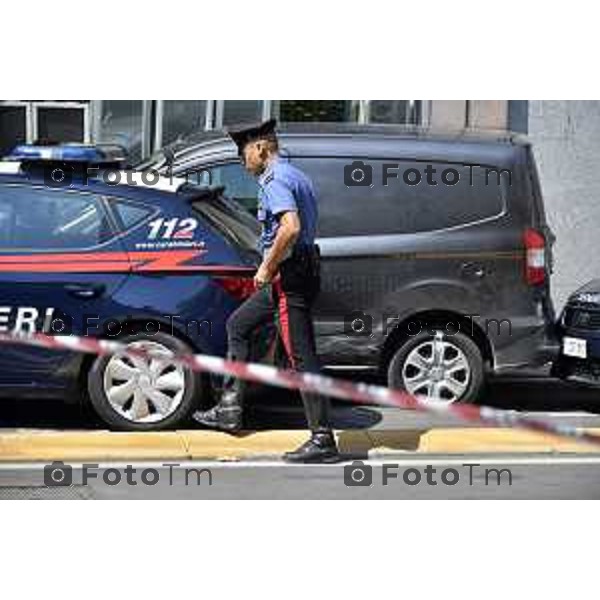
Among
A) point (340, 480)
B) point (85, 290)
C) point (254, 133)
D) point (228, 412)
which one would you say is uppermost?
point (254, 133)

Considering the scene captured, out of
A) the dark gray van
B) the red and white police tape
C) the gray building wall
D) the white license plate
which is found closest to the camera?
the red and white police tape

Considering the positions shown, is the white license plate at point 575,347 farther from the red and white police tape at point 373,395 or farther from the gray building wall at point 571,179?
the red and white police tape at point 373,395

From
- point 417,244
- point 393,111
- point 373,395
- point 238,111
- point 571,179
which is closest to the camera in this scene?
point 373,395

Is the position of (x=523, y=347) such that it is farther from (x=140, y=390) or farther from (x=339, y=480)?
(x=140, y=390)

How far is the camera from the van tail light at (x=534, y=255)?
9383 mm

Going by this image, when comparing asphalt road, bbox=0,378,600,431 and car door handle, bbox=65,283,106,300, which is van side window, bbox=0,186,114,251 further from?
asphalt road, bbox=0,378,600,431

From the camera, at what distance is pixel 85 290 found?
8500 millimetres

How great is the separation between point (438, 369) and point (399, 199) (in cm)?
110

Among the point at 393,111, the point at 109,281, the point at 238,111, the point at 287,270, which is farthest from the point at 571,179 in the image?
the point at 109,281

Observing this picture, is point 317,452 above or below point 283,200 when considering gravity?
below

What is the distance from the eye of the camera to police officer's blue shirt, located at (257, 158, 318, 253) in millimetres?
7719

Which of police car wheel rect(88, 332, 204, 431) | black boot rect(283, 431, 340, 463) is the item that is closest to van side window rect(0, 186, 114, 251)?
police car wheel rect(88, 332, 204, 431)

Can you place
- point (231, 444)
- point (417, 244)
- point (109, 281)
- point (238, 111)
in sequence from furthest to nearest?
point (238, 111), point (417, 244), point (109, 281), point (231, 444)

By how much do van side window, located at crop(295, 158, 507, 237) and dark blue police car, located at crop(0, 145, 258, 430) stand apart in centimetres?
89
